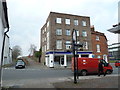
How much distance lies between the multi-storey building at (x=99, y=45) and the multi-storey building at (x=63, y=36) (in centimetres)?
269

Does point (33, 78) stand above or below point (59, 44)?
below

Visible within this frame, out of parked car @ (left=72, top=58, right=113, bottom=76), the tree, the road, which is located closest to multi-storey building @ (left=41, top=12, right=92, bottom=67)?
the road

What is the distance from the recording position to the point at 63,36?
117 ft

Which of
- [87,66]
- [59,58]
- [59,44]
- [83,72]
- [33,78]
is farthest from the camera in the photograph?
[59,58]

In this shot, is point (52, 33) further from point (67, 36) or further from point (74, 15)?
point (74, 15)

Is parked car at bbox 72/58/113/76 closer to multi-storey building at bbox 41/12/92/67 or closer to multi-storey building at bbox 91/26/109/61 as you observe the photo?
multi-storey building at bbox 41/12/92/67

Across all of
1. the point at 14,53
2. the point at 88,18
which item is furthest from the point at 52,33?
the point at 14,53

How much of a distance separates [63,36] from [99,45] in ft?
38.0

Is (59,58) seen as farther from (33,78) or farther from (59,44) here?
(33,78)

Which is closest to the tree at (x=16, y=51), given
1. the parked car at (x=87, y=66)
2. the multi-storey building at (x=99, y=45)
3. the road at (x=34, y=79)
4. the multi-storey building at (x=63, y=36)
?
the multi-storey building at (x=63, y=36)

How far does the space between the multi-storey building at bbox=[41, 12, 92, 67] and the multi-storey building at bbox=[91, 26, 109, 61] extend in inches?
106

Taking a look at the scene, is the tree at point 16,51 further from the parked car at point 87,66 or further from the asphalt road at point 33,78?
the parked car at point 87,66

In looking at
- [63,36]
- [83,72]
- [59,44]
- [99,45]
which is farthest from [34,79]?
[99,45]

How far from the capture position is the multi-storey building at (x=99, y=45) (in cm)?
3988
